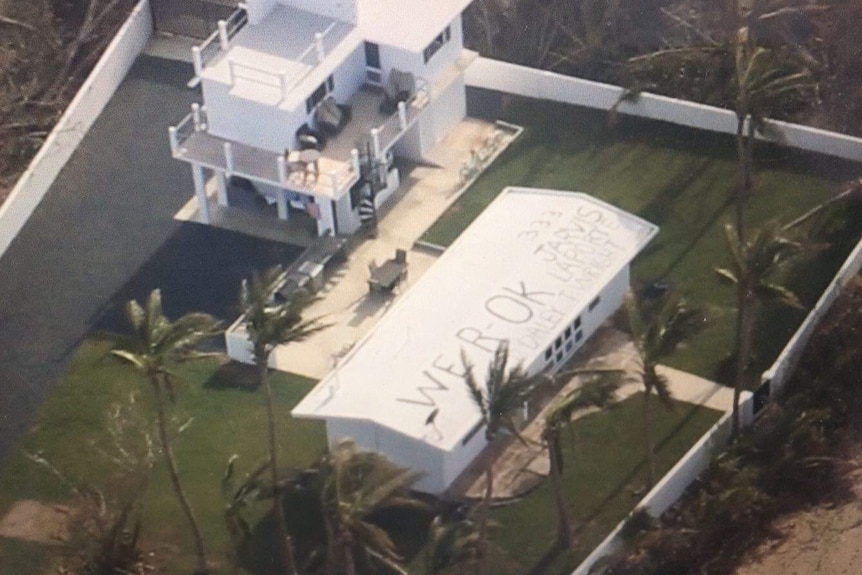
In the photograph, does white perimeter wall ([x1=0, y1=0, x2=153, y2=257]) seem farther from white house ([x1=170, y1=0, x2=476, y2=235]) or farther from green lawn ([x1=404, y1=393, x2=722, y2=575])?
green lawn ([x1=404, y1=393, x2=722, y2=575])

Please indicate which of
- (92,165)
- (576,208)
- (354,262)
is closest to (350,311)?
(354,262)

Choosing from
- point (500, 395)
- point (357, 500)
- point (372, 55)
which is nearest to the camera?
point (357, 500)

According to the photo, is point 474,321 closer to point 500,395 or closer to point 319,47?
point 500,395

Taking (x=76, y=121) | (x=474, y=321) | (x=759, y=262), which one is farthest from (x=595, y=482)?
(x=76, y=121)

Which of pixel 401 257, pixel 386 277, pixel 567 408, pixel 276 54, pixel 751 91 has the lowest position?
pixel 386 277

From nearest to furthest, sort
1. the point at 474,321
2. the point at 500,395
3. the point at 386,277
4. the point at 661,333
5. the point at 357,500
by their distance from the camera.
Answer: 1. the point at 357,500
2. the point at 500,395
3. the point at 661,333
4. the point at 474,321
5. the point at 386,277

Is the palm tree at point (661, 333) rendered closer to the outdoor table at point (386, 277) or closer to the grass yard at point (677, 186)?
the grass yard at point (677, 186)
